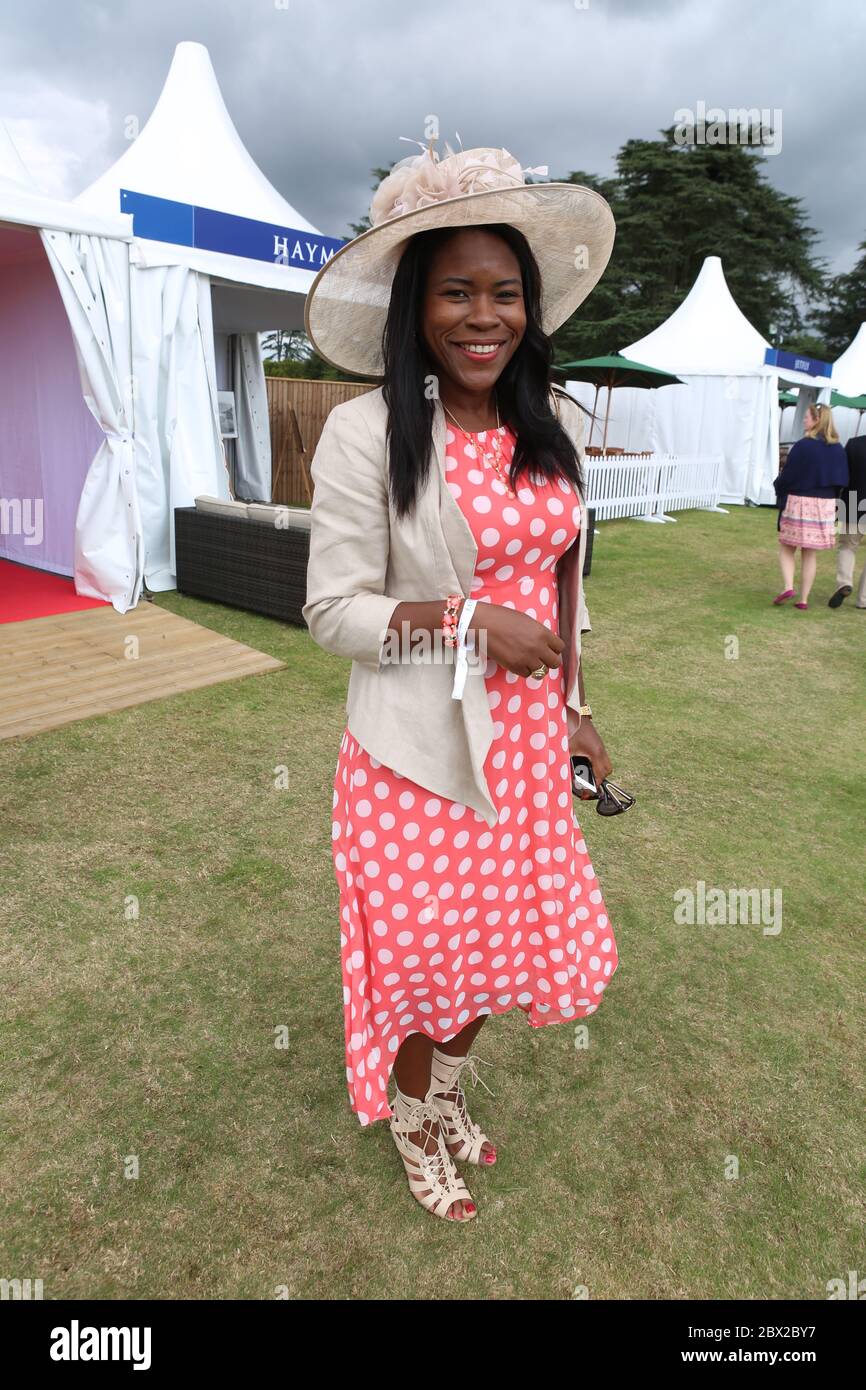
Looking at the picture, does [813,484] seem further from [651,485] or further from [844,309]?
[844,309]

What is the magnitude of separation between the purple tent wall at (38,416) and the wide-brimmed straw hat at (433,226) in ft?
20.2

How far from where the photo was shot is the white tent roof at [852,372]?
20.1 meters

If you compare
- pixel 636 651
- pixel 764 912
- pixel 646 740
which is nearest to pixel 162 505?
pixel 636 651

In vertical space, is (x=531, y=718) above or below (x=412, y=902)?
above


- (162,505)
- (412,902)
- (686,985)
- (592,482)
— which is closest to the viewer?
(412,902)

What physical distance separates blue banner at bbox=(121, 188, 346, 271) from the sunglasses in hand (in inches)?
253

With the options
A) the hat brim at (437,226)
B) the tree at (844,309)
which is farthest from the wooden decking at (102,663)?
the tree at (844,309)

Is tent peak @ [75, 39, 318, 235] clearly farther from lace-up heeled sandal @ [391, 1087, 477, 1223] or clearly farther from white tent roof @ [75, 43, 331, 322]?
lace-up heeled sandal @ [391, 1087, 477, 1223]

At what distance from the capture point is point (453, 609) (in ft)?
→ 4.55

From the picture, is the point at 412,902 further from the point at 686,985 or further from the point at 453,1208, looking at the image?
the point at 686,985

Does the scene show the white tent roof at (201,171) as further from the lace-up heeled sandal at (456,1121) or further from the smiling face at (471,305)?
the lace-up heeled sandal at (456,1121)

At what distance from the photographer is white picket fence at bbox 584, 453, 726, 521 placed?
1311cm
